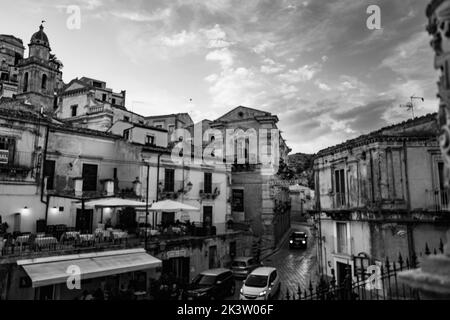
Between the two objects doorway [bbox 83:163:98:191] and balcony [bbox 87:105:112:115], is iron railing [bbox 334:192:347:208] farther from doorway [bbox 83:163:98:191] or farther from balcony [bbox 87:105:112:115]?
balcony [bbox 87:105:112:115]

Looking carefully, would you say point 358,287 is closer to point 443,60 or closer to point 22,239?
point 443,60

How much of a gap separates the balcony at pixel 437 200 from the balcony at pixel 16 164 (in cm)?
2357

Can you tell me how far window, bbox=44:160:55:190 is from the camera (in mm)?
22266

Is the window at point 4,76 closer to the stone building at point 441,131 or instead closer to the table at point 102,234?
the table at point 102,234

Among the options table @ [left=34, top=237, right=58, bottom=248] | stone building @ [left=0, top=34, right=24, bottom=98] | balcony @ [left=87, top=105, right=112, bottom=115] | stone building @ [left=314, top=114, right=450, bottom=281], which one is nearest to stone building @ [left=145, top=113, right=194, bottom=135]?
balcony @ [left=87, top=105, right=112, bottom=115]

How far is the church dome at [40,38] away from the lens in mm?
34975

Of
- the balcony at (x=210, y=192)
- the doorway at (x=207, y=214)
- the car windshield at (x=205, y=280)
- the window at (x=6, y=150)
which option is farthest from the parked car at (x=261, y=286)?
the window at (x=6, y=150)

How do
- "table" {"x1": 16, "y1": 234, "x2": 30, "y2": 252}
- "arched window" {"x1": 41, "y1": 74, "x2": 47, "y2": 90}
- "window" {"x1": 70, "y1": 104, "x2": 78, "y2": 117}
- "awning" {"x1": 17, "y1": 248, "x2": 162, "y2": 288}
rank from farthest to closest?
"window" {"x1": 70, "y1": 104, "x2": 78, "y2": 117}
"arched window" {"x1": 41, "y1": 74, "x2": 47, "y2": 90}
"table" {"x1": 16, "y1": 234, "x2": 30, "y2": 252}
"awning" {"x1": 17, "y1": 248, "x2": 162, "y2": 288}

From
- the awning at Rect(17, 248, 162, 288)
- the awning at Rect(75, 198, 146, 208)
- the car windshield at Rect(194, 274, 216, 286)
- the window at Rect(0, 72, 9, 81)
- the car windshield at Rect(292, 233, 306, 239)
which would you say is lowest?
the car windshield at Rect(194, 274, 216, 286)

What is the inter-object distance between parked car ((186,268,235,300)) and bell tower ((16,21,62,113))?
1066 inches

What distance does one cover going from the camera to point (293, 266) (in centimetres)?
2838

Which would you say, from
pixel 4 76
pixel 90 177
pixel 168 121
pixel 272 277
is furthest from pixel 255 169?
pixel 4 76

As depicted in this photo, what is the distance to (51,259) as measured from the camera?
592 inches
